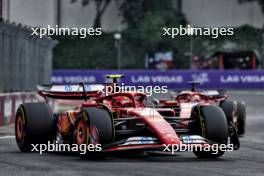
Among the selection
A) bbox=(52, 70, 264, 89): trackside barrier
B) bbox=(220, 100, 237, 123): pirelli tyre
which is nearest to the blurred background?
bbox=(52, 70, 264, 89): trackside barrier

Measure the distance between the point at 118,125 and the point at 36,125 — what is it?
5.04 feet

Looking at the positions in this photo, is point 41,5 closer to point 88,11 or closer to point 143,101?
point 88,11

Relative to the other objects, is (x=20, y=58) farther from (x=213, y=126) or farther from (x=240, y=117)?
(x=213, y=126)

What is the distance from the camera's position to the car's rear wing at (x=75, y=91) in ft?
48.6

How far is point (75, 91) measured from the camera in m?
14.9

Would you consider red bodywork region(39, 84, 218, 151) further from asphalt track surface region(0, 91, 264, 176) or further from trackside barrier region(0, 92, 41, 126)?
trackside barrier region(0, 92, 41, 126)

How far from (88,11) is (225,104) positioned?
166 ft

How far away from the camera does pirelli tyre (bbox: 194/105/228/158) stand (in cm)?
1321

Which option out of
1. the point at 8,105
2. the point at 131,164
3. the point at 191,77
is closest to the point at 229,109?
the point at 8,105

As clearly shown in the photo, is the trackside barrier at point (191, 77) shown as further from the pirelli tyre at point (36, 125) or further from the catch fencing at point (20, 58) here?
the pirelli tyre at point (36, 125)

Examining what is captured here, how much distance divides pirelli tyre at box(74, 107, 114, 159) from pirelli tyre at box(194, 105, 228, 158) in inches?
56.4

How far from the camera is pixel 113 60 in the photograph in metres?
70.6

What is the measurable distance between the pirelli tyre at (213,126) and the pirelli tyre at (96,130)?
143 cm

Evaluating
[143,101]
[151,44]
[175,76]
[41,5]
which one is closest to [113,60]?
[151,44]
